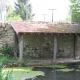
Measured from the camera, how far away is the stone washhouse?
1568 centimetres

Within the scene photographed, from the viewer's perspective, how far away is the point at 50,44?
17312 millimetres

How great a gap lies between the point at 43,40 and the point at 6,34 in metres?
2.99

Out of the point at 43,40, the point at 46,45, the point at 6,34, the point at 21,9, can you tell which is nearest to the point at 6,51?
the point at 6,34

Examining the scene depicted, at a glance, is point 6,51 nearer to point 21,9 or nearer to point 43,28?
point 43,28

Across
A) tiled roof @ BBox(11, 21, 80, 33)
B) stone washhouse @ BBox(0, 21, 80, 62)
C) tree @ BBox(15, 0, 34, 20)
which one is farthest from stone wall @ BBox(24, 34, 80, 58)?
tree @ BBox(15, 0, 34, 20)

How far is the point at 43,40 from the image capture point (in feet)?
56.4

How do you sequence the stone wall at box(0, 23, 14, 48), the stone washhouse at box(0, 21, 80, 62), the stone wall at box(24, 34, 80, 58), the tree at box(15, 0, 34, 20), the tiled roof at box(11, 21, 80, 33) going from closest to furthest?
the tiled roof at box(11, 21, 80, 33) < the stone washhouse at box(0, 21, 80, 62) < the stone wall at box(0, 23, 14, 48) < the stone wall at box(24, 34, 80, 58) < the tree at box(15, 0, 34, 20)

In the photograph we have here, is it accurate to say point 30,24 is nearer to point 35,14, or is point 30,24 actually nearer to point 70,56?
point 70,56

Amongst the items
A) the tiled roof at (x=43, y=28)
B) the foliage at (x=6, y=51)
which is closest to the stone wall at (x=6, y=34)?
the foliage at (x=6, y=51)

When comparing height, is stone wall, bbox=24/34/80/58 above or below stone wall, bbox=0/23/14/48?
below

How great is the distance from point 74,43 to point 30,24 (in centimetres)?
414

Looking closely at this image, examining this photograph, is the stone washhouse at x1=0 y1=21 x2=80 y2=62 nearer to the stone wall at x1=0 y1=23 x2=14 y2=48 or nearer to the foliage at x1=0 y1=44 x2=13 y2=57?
the stone wall at x1=0 y1=23 x2=14 y2=48

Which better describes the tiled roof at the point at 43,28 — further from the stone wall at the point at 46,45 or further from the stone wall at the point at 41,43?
the stone wall at the point at 46,45

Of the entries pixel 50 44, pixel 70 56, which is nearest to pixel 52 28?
pixel 50 44
